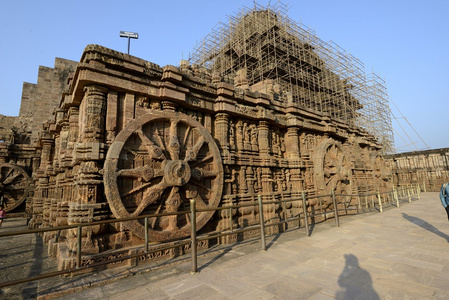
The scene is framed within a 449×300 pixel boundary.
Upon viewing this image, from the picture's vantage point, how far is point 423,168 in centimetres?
2431

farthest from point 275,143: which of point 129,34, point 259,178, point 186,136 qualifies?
point 129,34

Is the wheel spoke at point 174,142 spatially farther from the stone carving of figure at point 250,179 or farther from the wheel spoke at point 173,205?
the stone carving of figure at point 250,179

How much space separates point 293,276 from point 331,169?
288 inches

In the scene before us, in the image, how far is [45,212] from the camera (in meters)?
7.27

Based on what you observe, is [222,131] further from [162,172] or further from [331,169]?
[331,169]

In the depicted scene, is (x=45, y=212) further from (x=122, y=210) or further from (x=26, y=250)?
(x=122, y=210)

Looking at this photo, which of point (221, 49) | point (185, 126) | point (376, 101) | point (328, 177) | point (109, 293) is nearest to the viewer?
point (109, 293)

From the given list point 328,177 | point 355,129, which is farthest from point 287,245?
point 355,129

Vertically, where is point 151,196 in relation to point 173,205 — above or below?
above

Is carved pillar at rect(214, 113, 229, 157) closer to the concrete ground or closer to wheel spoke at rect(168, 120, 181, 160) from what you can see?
wheel spoke at rect(168, 120, 181, 160)

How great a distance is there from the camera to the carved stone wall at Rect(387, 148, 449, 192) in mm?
23016

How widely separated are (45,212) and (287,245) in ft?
24.8

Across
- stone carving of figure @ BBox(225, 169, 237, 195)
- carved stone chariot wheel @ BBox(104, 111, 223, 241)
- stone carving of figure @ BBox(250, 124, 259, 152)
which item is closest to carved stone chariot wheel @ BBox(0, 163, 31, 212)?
carved stone chariot wheel @ BBox(104, 111, 223, 241)

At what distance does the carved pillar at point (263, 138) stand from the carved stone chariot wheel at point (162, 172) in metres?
2.03
